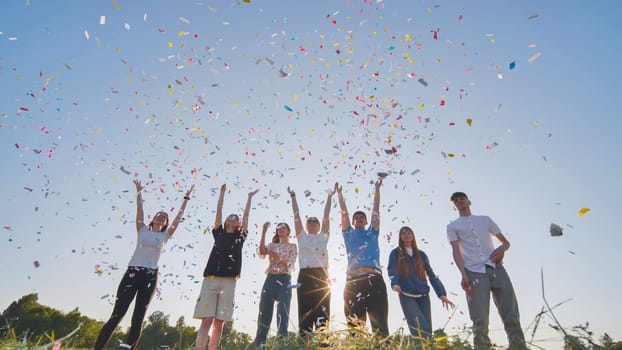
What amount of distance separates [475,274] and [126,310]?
17.9 ft

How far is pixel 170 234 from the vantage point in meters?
7.14

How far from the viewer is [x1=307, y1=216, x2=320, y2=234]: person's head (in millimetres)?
7059

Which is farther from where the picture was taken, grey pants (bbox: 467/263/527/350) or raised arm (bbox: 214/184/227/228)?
raised arm (bbox: 214/184/227/228)

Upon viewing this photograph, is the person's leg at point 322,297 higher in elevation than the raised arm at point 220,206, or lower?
lower

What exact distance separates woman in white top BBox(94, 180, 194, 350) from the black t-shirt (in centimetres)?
93

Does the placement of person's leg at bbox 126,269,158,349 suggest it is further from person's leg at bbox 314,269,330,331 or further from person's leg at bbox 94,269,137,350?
person's leg at bbox 314,269,330,331

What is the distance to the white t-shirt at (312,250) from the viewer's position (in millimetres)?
6570

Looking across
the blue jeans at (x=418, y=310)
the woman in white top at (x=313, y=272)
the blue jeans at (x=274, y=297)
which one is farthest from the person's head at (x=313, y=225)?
the blue jeans at (x=418, y=310)

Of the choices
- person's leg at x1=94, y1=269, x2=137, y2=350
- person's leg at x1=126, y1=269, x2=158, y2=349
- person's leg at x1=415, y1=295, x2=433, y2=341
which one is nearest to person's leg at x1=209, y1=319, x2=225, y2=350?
person's leg at x1=126, y1=269, x2=158, y2=349

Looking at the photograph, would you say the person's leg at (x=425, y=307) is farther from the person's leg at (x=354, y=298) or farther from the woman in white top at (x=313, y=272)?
the woman in white top at (x=313, y=272)

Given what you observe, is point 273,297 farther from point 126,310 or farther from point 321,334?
point 321,334

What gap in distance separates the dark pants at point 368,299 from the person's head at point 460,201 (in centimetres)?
172

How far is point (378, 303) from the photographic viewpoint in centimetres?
578

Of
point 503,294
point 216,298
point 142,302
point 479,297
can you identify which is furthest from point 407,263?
point 142,302
